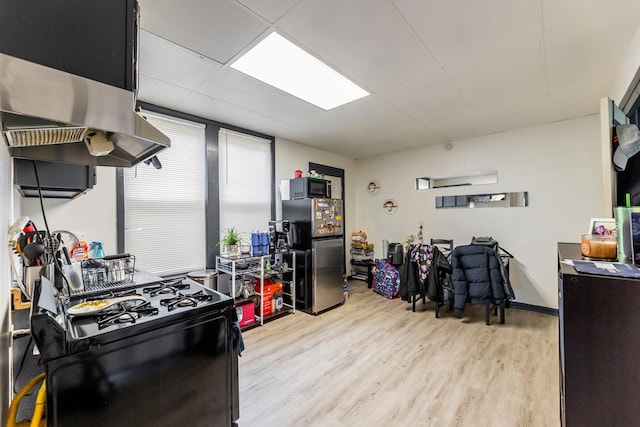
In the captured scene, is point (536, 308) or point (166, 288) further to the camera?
point (536, 308)

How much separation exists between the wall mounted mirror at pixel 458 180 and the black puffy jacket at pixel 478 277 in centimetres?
151

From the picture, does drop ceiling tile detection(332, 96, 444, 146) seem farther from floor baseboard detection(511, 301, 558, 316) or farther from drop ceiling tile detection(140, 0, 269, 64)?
floor baseboard detection(511, 301, 558, 316)

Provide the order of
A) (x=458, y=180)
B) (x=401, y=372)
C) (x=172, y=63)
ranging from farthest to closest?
(x=458, y=180) → (x=401, y=372) → (x=172, y=63)

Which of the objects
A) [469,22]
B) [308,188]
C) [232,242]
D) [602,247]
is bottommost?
[232,242]

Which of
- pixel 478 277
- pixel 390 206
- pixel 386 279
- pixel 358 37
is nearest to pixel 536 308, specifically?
pixel 478 277

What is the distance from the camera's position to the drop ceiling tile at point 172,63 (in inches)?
75.2

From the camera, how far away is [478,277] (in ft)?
10.3

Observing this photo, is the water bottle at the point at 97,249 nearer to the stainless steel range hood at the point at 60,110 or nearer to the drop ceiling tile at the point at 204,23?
the stainless steel range hood at the point at 60,110

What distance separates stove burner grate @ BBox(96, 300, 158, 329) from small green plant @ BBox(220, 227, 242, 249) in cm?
196

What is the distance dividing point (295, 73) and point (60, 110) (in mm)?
1943

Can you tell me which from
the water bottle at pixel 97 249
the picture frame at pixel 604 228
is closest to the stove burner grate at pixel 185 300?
the water bottle at pixel 97 249

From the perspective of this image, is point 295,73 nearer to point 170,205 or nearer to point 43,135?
point 43,135

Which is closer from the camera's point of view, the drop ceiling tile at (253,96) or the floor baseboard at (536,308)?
the drop ceiling tile at (253,96)

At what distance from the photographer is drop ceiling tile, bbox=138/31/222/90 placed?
1.91 metres
